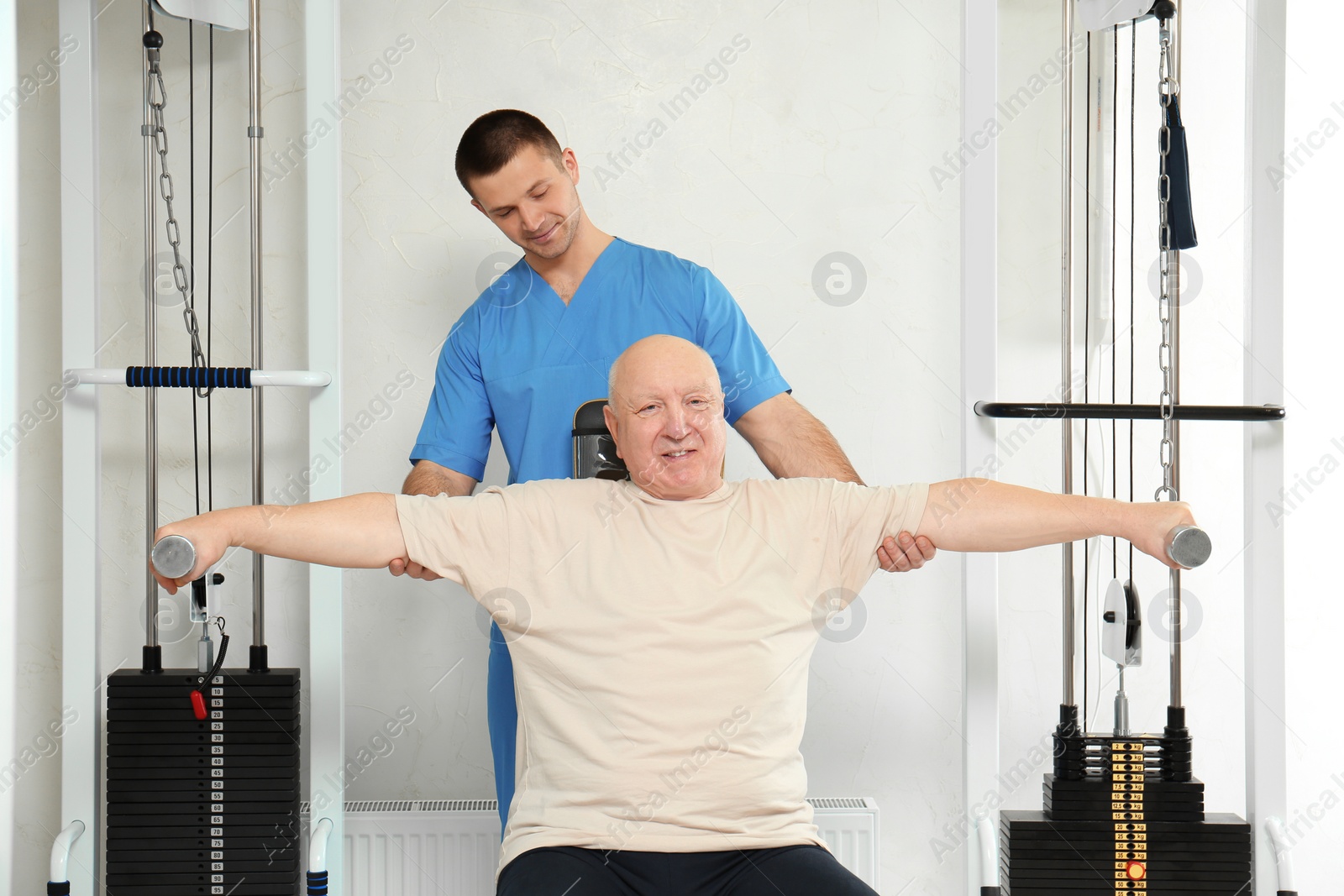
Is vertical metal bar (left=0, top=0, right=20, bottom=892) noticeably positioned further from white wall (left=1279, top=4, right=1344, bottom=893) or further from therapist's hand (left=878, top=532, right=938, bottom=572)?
white wall (left=1279, top=4, right=1344, bottom=893)

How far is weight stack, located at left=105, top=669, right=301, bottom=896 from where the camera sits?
1.95 meters

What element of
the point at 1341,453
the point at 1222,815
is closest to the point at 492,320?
the point at 1222,815

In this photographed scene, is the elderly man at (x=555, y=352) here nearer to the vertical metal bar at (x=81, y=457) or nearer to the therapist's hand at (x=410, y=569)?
the therapist's hand at (x=410, y=569)

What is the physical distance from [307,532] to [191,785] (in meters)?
0.77

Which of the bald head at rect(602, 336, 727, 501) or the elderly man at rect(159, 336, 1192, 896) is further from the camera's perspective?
the bald head at rect(602, 336, 727, 501)

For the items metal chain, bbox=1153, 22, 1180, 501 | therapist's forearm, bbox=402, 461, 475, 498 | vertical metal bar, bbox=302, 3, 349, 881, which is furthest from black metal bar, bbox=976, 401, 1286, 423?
vertical metal bar, bbox=302, 3, 349, 881

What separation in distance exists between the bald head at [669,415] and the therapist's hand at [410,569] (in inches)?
13.9

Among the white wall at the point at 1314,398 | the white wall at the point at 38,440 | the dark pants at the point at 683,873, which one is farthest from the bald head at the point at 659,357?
the white wall at the point at 1314,398

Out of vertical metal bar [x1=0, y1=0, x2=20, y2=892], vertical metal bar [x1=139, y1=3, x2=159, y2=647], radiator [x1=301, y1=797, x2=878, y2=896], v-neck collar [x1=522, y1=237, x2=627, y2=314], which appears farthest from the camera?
radiator [x1=301, y1=797, x2=878, y2=896]

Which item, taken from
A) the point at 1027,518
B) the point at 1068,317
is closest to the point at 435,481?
the point at 1027,518

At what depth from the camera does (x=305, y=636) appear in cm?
239

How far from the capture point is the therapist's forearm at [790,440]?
6.16 feet

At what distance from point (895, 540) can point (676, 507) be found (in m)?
0.35

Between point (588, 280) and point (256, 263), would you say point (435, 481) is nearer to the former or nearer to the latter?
point (588, 280)
